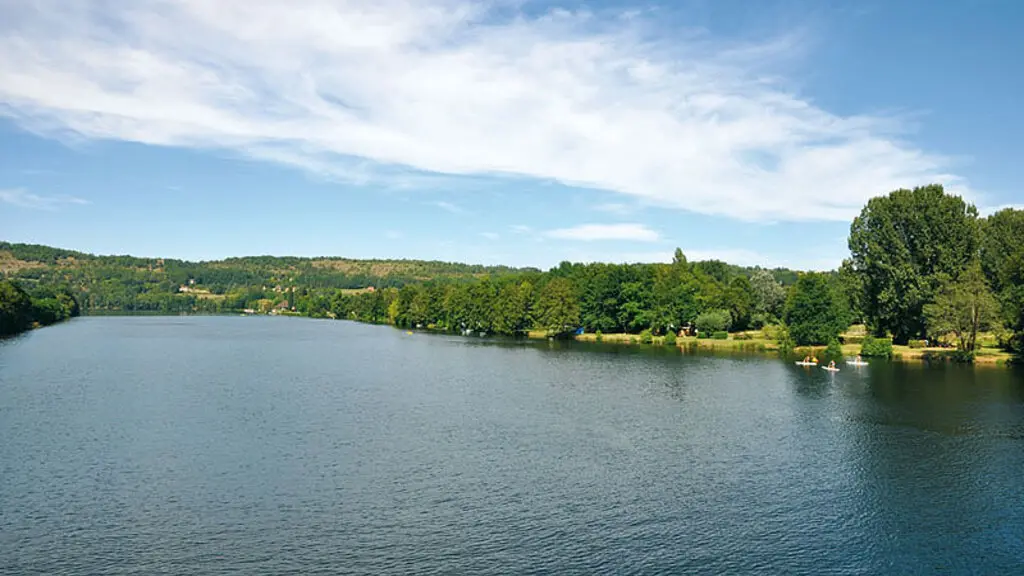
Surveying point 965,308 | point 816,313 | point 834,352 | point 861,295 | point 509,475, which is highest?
point 861,295

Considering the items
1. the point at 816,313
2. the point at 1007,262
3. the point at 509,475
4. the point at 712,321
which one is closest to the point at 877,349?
the point at 816,313

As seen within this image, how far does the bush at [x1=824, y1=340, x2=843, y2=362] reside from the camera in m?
82.5

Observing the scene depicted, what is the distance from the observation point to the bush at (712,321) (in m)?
106

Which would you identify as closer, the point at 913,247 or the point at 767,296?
the point at 913,247

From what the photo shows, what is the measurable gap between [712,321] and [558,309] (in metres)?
24.2

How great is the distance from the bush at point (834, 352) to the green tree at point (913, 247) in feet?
25.3

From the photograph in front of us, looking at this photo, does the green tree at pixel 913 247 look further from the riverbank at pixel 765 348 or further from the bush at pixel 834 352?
the bush at pixel 834 352

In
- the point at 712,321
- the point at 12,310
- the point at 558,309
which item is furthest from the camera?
the point at 12,310

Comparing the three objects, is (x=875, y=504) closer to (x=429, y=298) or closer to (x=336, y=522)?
(x=336, y=522)

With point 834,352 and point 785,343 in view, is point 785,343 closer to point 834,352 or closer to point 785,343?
point 785,343

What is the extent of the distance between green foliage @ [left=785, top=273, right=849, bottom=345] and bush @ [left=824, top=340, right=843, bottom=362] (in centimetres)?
257

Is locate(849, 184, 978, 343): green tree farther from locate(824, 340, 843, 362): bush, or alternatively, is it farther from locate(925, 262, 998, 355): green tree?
locate(824, 340, 843, 362): bush

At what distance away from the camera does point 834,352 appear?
275 ft

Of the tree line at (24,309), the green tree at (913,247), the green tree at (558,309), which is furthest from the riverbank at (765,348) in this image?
the tree line at (24,309)
